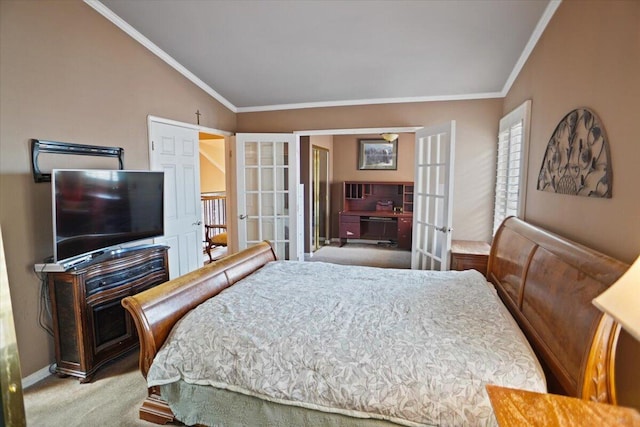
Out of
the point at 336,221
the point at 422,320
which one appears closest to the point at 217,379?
→ the point at 422,320

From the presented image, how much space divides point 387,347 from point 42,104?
9.55 ft

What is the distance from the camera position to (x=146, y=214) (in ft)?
10.4

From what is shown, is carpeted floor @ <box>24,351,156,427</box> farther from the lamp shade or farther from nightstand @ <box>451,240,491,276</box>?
nightstand @ <box>451,240,491,276</box>

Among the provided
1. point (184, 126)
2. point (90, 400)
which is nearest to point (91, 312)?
point (90, 400)

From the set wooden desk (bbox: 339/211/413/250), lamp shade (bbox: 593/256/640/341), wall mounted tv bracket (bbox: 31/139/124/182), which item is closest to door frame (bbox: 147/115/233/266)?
wall mounted tv bracket (bbox: 31/139/124/182)

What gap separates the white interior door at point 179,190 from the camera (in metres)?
3.70

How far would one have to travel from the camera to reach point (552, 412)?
3.52 feet

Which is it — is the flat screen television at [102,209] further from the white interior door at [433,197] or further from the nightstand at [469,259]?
the nightstand at [469,259]

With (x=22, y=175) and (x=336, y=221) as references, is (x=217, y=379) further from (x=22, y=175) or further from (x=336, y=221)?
(x=336, y=221)

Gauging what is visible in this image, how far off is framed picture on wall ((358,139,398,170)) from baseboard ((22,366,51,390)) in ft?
20.1

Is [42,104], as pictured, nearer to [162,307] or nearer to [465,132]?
[162,307]

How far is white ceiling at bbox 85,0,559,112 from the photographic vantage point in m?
2.76

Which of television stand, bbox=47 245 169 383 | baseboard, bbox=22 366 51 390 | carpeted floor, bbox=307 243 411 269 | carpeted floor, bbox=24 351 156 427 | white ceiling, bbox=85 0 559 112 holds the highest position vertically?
white ceiling, bbox=85 0 559 112

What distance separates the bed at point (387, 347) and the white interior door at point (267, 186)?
8.47 ft
